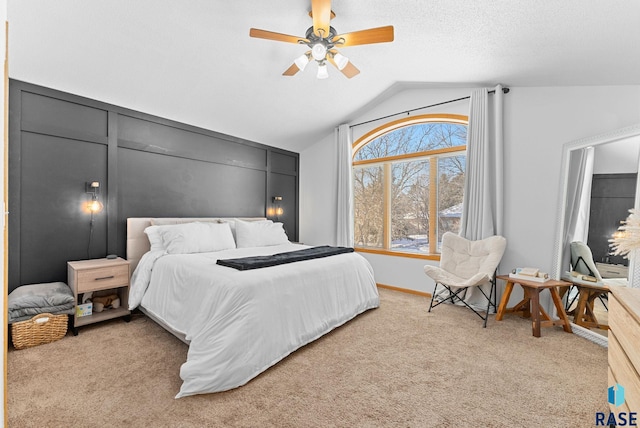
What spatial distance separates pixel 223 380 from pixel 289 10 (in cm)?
283

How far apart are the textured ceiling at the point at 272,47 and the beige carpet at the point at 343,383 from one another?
2.42 metres

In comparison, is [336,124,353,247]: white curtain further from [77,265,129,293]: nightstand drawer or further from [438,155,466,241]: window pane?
[77,265,129,293]: nightstand drawer

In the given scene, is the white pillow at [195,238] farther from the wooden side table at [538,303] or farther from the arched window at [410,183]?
the wooden side table at [538,303]

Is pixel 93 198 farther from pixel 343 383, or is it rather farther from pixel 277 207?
pixel 343 383

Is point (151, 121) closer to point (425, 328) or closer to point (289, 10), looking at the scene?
point (289, 10)

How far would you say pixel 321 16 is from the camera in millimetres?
2096

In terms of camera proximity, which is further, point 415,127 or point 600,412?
point 415,127

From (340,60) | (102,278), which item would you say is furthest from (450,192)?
(102,278)

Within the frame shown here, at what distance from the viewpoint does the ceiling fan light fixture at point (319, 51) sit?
2271 millimetres

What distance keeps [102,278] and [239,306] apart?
5.60 feet

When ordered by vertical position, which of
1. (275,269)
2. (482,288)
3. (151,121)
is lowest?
(482,288)

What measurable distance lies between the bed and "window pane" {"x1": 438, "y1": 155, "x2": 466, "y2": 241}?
1464 millimetres

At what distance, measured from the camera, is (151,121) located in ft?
11.7

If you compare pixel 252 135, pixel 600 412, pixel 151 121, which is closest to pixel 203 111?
pixel 151 121
